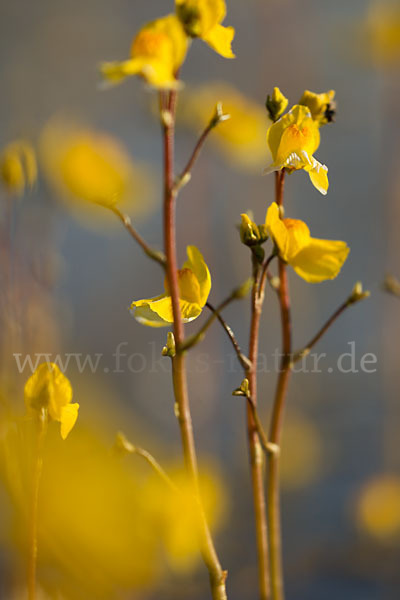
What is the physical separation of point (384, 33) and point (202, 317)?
67 centimetres

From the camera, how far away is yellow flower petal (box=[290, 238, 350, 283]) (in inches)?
11.5

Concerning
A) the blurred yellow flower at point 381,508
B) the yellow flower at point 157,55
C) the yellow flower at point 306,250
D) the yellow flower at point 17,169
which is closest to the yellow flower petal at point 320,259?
the yellow flower at point 306,250

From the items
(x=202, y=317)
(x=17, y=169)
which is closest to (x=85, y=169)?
(x=202, y=317)

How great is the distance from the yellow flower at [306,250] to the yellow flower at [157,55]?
8 cm

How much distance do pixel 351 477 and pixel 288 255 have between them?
41.4 inches

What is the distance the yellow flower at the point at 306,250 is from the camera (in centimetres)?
29

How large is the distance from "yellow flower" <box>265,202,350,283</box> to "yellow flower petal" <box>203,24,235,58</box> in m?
0.08

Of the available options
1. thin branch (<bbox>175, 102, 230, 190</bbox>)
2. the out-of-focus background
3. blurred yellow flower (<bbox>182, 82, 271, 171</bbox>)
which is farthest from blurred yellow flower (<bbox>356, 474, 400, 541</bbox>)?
thin branch (<bbox>175, 102, 230, 190</bbox>)

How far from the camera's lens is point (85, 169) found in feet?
2.86

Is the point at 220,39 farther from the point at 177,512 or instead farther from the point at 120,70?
the point at 177,512

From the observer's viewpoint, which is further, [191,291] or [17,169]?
[17,169]

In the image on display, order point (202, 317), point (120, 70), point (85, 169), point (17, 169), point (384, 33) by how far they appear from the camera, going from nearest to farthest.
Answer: point (120, 70) < point (17, 169) < point (85, 169) < point (202, 317) < point (384, 33)

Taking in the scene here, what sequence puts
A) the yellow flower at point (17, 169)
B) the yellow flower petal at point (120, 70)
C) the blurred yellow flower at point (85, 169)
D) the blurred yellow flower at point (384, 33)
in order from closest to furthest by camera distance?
the yellow flower petal at point (120, 70), the yellow flower at point (17, 169), the blurred yellow flower at point (85, 169), the blurred yellow flower at point (384, 33)

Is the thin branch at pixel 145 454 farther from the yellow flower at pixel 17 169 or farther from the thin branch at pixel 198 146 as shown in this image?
the yellow flower at pixel 17 169
